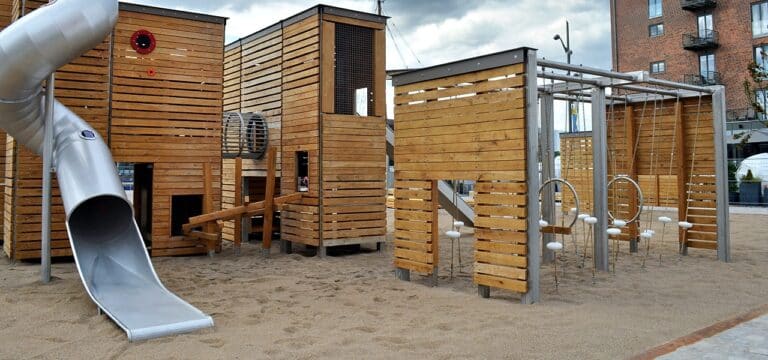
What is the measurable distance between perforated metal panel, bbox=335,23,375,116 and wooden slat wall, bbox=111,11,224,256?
2.40 metres

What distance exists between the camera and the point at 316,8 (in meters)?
11.3

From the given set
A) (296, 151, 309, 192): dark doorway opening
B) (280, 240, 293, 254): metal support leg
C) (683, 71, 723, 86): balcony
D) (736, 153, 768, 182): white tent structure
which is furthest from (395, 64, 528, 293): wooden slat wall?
(683, 71, 723, 86): balcony

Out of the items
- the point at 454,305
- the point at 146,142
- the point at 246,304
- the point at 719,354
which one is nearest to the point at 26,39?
the point at 246,304

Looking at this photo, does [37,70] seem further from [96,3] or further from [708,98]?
[708,98]

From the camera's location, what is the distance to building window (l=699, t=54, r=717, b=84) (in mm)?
33281

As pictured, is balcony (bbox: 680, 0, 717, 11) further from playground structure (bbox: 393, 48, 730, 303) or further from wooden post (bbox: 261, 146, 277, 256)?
wooden post (bbox: 261, 146, 277, 256)

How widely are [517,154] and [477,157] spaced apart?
64 centimetres

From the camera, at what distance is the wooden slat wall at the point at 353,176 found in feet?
37.0

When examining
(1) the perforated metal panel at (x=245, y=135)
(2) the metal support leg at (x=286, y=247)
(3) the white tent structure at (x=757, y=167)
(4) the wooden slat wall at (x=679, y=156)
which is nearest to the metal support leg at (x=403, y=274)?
(2) the metal support leg at (x=286, y=247)

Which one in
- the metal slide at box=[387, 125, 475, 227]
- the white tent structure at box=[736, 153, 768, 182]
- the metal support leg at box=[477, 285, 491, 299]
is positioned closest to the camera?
the metal support leg at box=[477, 285, 491, 299]

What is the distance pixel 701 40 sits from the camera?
3319cm

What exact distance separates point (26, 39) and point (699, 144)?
445 inches

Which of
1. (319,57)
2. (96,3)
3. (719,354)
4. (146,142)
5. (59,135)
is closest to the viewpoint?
(719,354)

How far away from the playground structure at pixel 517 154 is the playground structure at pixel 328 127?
2.94 m
